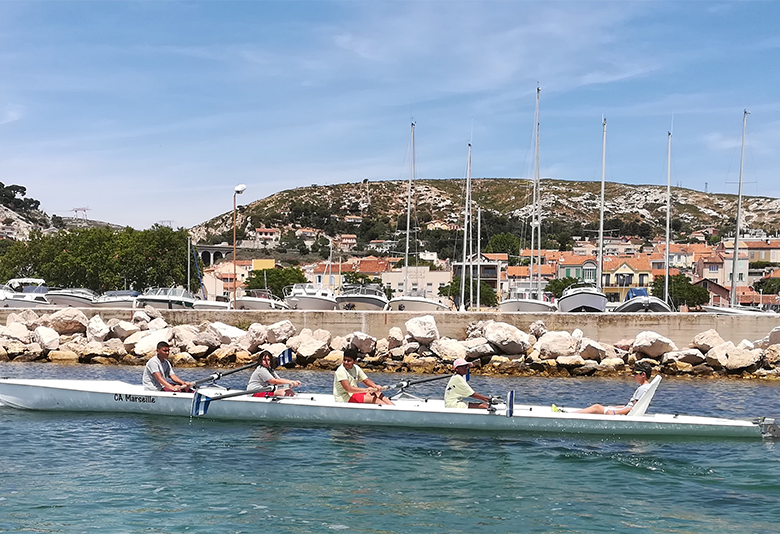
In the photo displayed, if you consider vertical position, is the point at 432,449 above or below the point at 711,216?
below

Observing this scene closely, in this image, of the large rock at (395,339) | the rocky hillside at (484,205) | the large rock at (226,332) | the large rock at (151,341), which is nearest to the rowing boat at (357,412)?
the large rock at (395,339)

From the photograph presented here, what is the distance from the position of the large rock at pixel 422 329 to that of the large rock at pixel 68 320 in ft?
41.9

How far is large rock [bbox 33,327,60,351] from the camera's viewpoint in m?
27.8

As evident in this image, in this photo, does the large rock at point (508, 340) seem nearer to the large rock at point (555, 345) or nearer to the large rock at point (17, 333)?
the large rock at point (555, 345)

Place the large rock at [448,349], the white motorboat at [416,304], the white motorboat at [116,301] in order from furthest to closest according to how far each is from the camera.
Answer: the white motorboat at [116,301] < the white motorboat at [416,304] < the large rock at [448,349]

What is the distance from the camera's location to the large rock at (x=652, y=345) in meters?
25.5

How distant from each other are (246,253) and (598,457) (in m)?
128

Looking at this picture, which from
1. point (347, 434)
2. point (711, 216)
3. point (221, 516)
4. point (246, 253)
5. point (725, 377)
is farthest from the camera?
point (711, 216)

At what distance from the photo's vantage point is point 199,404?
1484cm

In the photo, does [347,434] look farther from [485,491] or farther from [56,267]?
[56,267]

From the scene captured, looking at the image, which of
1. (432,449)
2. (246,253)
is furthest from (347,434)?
(246,253)

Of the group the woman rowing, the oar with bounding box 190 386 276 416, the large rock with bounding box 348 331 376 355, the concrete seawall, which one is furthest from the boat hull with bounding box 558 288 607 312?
the oar with bounding box 190 386 276 416

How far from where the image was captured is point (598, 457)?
1255cm

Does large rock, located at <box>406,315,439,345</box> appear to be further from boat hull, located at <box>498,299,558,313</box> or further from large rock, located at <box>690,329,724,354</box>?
boat hull, located at <box>498,299,558,313</box>
